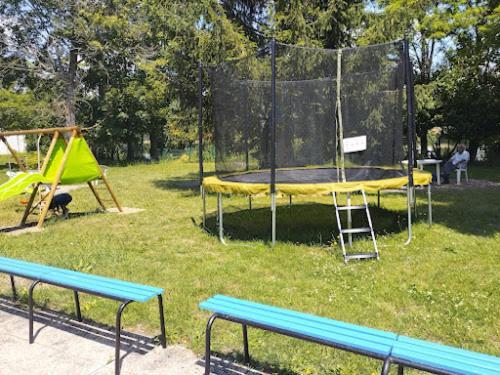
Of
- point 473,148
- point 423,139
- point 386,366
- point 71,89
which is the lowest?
point 386,366

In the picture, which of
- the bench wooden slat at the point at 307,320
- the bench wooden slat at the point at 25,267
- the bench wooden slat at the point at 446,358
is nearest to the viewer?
Result: the bench wooden slat at the point at 446,358

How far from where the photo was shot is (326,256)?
5305mm

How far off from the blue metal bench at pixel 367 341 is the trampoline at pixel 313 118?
10.3 ft

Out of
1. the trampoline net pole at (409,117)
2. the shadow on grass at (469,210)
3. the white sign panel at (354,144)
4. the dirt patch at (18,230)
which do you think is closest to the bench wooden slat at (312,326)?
the trampoline net pole at (409,117)

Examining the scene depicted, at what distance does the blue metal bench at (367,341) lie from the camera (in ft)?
6.61

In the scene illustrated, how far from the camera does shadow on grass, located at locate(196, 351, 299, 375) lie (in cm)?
274

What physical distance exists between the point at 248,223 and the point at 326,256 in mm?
2424

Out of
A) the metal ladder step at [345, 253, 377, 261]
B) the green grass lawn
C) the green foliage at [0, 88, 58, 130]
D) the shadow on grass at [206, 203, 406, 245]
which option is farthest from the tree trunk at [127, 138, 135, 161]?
the metal ladder step at [345, 253, 377, 261]

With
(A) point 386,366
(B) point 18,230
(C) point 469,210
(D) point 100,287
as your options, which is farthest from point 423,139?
(A) point 386,366

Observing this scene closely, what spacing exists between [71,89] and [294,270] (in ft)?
65.6

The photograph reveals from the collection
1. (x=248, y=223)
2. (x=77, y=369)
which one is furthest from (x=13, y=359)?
(x=248, y=223)

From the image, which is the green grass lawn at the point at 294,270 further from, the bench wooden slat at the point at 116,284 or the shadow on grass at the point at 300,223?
the bench wooden slat at the point at 116,284

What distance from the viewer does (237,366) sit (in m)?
2.82

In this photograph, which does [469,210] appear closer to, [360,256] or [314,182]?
[314,182]
